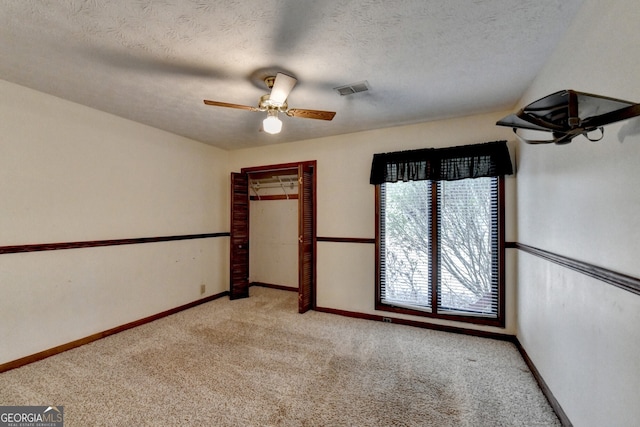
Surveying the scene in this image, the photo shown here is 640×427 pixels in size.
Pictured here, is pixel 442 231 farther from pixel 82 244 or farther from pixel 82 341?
pixel 82 341

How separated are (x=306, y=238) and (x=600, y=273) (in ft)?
9.74

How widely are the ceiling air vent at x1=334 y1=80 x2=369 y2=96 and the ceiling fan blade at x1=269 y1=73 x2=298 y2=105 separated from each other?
0.49 meters

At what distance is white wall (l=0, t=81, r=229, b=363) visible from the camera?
238 centimetres

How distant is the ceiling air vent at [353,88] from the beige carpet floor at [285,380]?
8.06 feet

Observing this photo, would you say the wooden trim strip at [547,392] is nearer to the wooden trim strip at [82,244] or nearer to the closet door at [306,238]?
the closet door at [306,238]

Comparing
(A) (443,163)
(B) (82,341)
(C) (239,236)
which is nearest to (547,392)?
(A) (443,163)

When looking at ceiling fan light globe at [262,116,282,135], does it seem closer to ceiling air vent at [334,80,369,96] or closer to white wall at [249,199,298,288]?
ceiling air vent at [334,80,369,96]

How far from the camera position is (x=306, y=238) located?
3.84 meters

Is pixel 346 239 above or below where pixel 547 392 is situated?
above

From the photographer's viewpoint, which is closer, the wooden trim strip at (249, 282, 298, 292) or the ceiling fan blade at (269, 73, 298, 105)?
the ceiling fan blade at (269, 73, 298, 105)

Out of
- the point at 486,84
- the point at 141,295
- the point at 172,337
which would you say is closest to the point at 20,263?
the point at 141,295

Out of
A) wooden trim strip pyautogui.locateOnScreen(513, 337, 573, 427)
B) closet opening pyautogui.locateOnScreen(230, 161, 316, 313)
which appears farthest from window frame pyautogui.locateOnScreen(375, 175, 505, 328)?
closet opening pyautogui.locateOnScreen(230, 161, 316, 313)

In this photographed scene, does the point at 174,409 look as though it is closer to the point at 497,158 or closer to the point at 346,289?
the point at 346,289

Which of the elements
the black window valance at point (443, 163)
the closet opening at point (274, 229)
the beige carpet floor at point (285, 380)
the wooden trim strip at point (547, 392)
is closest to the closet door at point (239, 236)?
the closet opening at point (274, 229)
